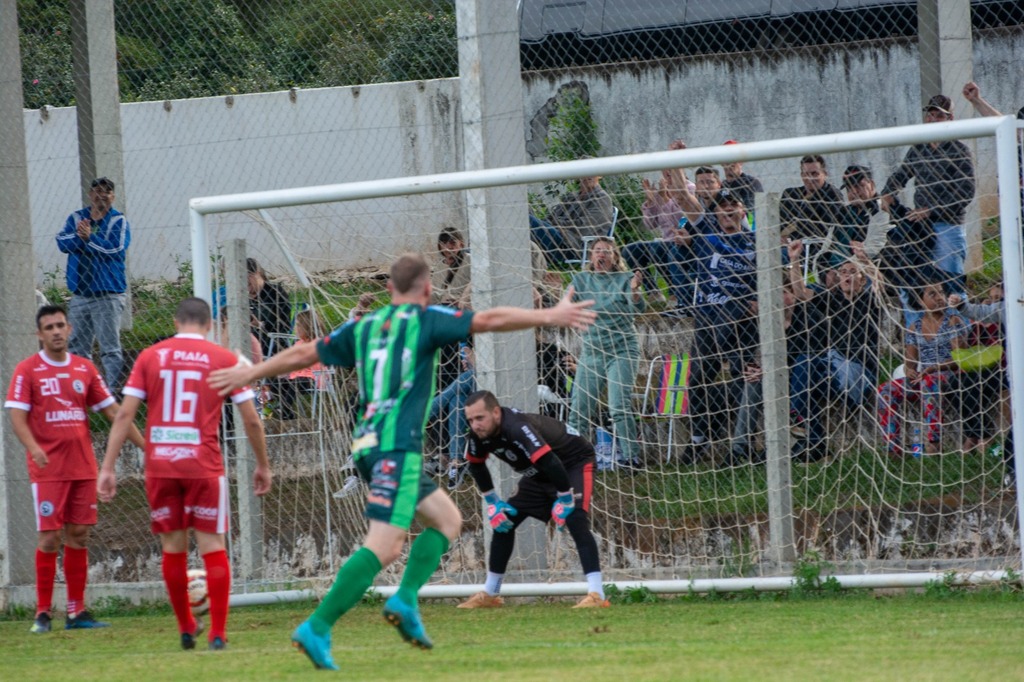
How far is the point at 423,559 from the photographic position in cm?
651

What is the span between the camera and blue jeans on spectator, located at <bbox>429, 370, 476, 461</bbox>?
9883 mm

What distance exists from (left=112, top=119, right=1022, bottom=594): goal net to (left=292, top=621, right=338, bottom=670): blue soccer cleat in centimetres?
368

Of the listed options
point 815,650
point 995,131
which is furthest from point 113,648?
point 995,131

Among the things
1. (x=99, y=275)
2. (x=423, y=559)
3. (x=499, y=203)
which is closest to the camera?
(x=423, y=559)

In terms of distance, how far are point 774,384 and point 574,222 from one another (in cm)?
188

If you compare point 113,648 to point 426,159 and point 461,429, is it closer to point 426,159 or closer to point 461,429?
point 461,429

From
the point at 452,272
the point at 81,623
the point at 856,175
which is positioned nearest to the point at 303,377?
the point at 452,272

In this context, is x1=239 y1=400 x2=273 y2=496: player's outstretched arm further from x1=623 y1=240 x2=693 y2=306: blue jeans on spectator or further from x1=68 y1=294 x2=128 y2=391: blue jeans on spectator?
x1=68 y1=294 x2=128 y2=391: blue jeans on spectator

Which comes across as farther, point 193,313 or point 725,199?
point 725,199

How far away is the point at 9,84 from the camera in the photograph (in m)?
10.7

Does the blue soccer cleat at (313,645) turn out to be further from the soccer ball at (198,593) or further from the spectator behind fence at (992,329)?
the spectator behind fence at (992,329)

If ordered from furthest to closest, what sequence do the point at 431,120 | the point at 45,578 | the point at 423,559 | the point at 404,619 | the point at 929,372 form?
the point at 431,120, the point at 45,578, the point at 929,372, the point at 423,559, the point at 404,619

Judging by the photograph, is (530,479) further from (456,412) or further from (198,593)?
(198,593)

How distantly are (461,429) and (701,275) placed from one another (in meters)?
2.05
